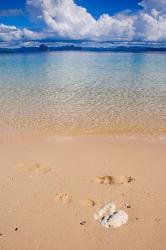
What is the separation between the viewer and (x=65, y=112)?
13391mm

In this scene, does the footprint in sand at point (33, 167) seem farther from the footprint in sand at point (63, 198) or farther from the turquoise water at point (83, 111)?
the turquoise water at point (83, 111)

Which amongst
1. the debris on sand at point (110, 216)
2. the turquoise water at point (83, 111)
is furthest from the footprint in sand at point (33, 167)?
the turquoise water at point (83, 111)

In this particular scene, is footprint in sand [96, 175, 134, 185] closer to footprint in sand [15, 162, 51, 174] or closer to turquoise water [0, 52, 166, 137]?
footprint in sand [15, 162, 51, 174]

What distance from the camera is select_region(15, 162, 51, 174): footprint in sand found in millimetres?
6887

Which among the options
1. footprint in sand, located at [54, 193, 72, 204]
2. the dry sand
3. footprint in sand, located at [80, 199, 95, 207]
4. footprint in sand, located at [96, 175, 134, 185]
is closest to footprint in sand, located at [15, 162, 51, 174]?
the dry sand

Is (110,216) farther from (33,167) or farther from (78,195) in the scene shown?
(33,167)


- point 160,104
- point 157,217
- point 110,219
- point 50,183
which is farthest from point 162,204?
point 160,104

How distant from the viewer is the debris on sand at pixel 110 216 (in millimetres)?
4812

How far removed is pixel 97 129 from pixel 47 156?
11.7ft

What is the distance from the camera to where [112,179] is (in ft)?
21.2

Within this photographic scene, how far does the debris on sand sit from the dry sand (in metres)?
0.10

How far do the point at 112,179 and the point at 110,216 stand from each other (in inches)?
59.8

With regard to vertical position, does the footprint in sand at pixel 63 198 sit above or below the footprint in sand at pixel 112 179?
below

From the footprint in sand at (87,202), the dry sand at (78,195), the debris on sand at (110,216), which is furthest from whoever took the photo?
the footprint in sand at (87,202)
